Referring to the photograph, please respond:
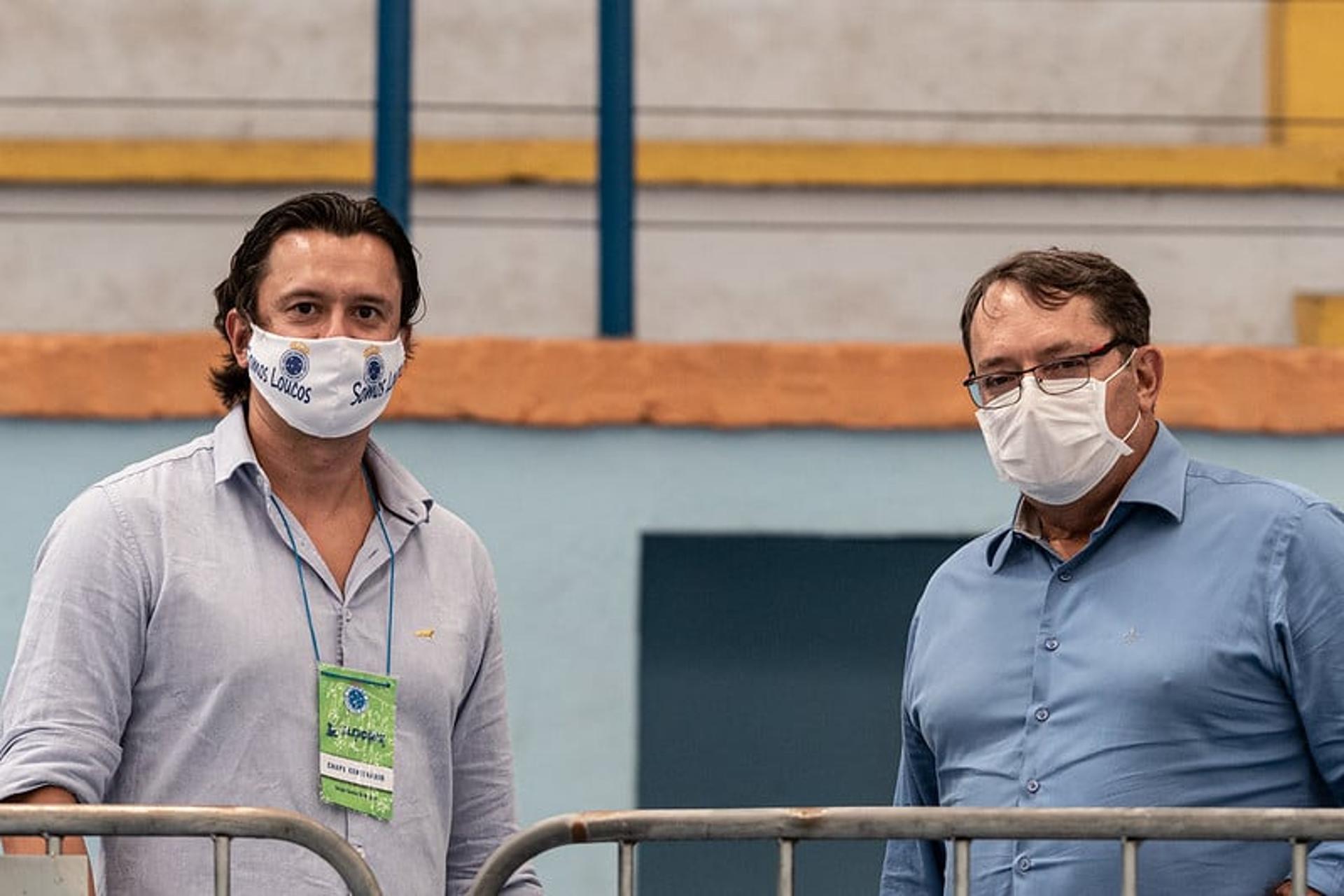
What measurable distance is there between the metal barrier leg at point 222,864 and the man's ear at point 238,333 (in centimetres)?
66

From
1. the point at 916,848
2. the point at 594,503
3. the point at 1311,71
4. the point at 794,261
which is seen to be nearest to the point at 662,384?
the point at 594,503

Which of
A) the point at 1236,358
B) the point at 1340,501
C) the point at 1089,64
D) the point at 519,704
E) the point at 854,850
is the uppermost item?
the point at 1089,64

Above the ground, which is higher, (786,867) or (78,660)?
(78,660)

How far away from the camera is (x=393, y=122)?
550 cm

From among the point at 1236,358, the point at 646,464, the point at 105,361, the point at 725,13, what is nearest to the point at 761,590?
the point at 646,464

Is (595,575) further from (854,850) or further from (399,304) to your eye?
(399,304)

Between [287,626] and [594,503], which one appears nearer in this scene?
Result: [287,626]

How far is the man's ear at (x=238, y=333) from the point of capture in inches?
114

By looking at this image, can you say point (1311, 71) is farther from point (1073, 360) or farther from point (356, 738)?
point (356, 738)

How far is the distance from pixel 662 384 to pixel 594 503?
1.07 feet

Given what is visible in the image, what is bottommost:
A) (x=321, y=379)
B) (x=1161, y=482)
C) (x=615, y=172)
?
(x=1161, y=482)

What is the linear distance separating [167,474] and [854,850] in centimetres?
318

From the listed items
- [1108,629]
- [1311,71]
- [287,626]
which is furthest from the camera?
[1311,71]

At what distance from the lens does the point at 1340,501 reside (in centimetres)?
545
